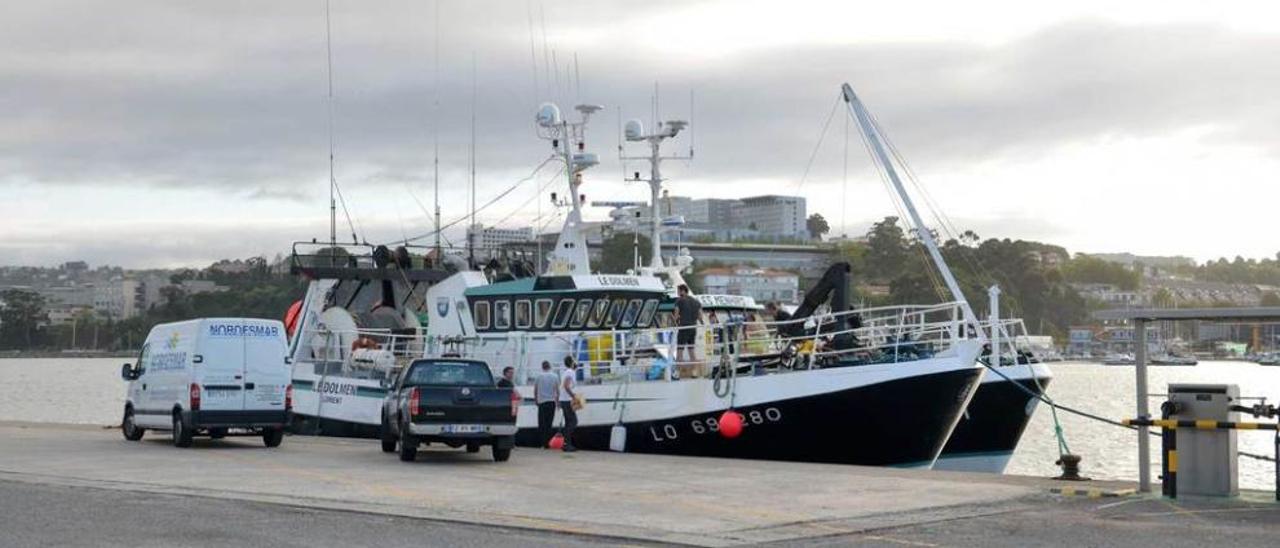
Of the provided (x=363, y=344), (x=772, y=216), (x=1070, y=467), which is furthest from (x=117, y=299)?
(x=1070, y=467)

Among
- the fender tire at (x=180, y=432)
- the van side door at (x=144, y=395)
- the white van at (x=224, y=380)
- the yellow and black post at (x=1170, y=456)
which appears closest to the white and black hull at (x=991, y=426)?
the white van at (x=224, y=380)

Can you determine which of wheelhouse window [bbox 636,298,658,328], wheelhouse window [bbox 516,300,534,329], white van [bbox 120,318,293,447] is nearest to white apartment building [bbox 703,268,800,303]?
wheelhouse window [bbox 636,298,658,328]

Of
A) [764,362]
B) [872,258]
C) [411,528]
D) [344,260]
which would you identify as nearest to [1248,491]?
[411,528]

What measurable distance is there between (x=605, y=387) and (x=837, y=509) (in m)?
12.6

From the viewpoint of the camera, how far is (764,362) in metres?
27.7

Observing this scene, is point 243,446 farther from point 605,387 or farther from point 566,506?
point 566,506

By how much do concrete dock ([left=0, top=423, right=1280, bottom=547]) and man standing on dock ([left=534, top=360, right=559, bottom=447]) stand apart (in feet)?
6.23

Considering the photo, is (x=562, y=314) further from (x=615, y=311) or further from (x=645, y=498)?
(x=645, y=498)

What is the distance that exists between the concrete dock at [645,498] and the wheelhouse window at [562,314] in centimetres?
623

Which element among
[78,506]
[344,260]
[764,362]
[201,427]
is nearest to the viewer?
[78,506]

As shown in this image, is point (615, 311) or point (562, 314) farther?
point (615, 311)

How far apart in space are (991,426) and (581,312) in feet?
32.1

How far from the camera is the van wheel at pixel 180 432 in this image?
25.6 m

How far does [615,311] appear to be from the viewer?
102 ft
